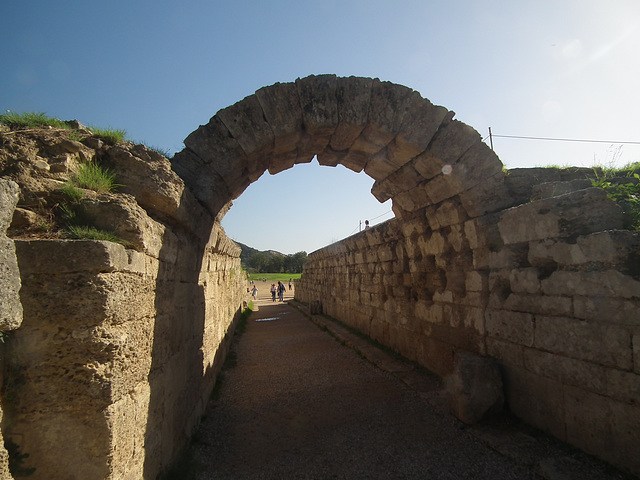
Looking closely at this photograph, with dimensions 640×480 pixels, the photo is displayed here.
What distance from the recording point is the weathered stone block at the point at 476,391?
4.00 m

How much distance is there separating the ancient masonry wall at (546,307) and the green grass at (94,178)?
4149 mm

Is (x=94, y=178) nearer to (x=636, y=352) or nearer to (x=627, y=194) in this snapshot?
(x=636, y=352)

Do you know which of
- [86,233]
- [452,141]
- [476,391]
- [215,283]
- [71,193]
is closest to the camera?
[86,233]

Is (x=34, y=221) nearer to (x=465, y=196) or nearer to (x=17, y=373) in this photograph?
(x=17, y=373)

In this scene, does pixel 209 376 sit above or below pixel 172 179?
below

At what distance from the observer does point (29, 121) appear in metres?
2.88

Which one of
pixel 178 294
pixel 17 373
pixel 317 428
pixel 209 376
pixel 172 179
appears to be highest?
pixel 172 179

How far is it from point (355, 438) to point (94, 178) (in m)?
3.60

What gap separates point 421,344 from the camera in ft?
20.2

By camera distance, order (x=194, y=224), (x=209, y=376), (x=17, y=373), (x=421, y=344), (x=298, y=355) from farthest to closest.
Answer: (x=298, y=355)
(x=421, y=344)
(x=209, y=376)
(x=194, y=224)
(x=17, y=373)

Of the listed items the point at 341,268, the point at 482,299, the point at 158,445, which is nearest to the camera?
the point at 158,445

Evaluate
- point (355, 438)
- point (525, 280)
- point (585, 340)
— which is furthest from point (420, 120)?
point (355, 438)

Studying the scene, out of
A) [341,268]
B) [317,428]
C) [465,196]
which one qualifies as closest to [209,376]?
[317,428]

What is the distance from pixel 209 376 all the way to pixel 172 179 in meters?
3.14
